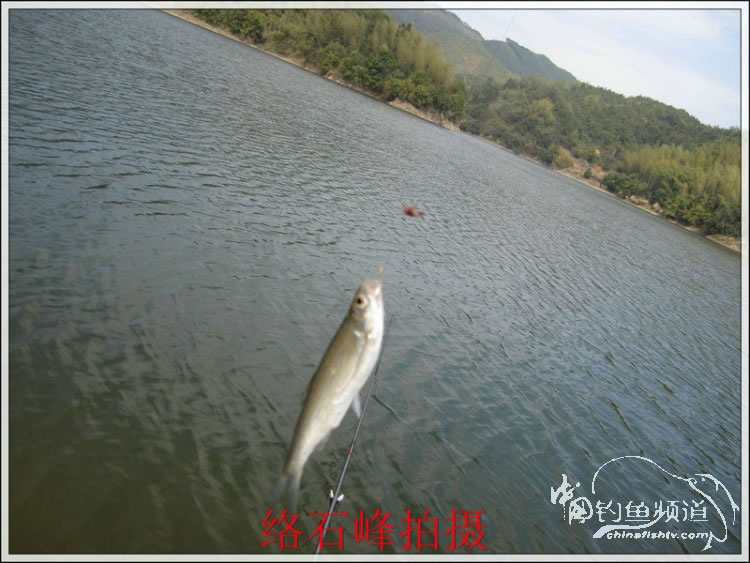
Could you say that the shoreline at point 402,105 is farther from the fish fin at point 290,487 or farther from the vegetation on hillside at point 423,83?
the fish fin at point 290,487

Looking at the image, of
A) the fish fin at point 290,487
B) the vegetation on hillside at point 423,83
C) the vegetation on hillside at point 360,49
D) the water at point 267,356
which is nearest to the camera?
the fish fin at point 290,487

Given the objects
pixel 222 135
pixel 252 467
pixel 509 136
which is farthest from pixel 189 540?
pixel 509 136

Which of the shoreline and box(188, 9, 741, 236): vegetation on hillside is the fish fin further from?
box(188, 9, 741, 236): vegetation on hillside

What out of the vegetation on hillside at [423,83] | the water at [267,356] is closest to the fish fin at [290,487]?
the water at [267,356]

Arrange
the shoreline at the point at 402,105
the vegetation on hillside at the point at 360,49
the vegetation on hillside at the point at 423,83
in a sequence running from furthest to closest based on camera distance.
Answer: the vegetation on hillside at the point at 360,49
the vegetation on hillside at the point at 423,83
the shoreline at the point at 402,105

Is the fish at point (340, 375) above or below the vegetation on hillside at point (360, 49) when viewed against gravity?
below

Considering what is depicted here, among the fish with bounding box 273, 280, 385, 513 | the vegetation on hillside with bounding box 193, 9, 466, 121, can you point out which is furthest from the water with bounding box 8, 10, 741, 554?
the vegetation on hillside with bounding box 193, 9, 466, 121

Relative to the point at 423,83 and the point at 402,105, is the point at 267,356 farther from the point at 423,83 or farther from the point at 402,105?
the point at 423,83
